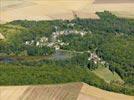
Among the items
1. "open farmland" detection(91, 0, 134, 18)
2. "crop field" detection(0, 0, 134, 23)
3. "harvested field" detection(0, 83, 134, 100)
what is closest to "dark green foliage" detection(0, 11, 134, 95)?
"open farmland" detection(91, 0, 134, 18)

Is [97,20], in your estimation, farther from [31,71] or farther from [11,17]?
[31,71]

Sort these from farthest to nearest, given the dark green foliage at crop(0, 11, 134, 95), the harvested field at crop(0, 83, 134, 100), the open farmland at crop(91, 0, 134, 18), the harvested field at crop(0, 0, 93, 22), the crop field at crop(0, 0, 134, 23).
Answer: the open farmland at crop(91, 0, 134, 18) < the crop field at crop(0, 0, 134, 23) < the harvested field at crop(0, 0, 93, 22) < the dark green foliage at crop(0, 11, 134, 95) < the harvested field at crop(0, 83, 134, 100)

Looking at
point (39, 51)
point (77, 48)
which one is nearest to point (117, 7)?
point (77, 48)

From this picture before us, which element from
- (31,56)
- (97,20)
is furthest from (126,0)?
(31,56)

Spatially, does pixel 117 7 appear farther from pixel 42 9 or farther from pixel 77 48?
pixel 77 48

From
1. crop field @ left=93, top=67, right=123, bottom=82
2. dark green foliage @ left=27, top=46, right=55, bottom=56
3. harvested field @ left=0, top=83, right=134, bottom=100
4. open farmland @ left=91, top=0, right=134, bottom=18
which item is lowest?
crop field @ left=93, top=67, right=123, bottom=82

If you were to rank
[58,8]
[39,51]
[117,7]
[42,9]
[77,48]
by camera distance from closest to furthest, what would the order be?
[39,51] < [77,48] < [42,9] < [58,8] < [117,7]

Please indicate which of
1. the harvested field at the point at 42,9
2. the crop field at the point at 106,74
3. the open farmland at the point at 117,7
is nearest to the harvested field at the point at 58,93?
the crop field at the point at 106,74

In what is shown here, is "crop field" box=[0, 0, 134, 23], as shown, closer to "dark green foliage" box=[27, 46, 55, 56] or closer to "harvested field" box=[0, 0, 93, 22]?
"harvested field" box=[0, 0, 93, 22]

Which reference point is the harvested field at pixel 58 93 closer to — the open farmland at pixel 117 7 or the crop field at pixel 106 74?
the crop field at pixel 106 74
